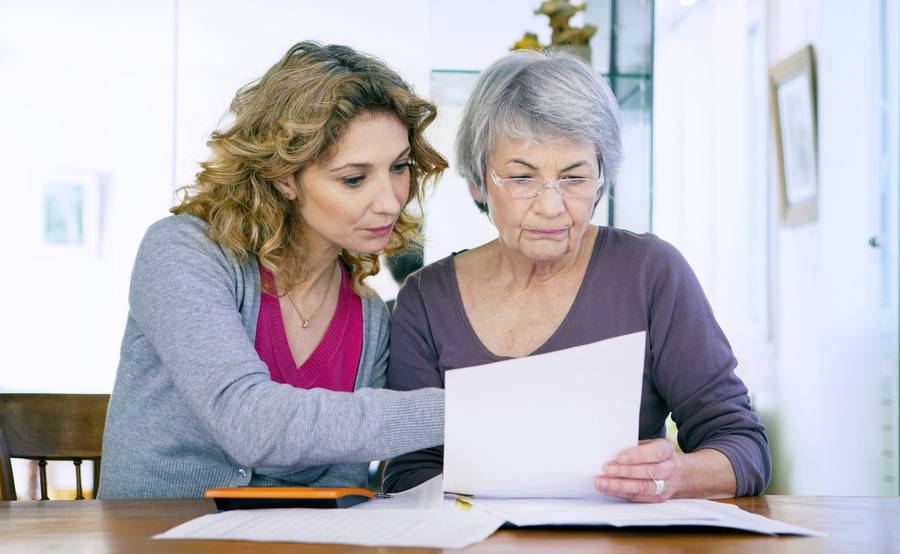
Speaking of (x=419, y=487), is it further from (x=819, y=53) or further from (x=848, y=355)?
(x=819, y=53)

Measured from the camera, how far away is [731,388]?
152 cm

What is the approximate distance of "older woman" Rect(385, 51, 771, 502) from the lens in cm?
155

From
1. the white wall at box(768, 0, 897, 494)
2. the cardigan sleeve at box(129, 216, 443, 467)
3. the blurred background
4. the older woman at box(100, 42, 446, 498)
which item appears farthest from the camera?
the white wall at box(768, 0, 897, 494)

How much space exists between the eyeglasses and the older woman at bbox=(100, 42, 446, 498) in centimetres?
17

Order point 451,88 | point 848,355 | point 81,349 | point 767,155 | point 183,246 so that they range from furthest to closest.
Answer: point 767,155
point 848,355
point 81,349
point 451,88
point 183,246

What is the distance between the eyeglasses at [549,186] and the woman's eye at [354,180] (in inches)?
9.0

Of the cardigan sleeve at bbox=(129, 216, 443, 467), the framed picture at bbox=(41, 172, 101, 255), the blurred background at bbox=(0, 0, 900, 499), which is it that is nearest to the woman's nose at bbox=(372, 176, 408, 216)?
the cardigan sleeve at bbox=(129, 216, 443, 467)

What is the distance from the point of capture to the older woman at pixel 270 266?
1.40 meters

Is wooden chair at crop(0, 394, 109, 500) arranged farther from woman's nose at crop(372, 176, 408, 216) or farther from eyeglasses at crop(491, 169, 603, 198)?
eyeglasses at crop(491, 169, 603, 198)

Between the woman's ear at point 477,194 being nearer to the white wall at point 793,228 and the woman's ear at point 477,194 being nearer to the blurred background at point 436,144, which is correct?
the blurred background at point 436,144

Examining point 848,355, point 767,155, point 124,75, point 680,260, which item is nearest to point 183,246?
point 680,260

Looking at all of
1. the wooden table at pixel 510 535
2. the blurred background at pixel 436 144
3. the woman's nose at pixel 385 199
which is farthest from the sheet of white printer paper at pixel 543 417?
the blurred background at pixel 436 144

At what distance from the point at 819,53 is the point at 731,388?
2.63m

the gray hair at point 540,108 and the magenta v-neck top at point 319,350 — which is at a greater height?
the gray hair at point 540,108
